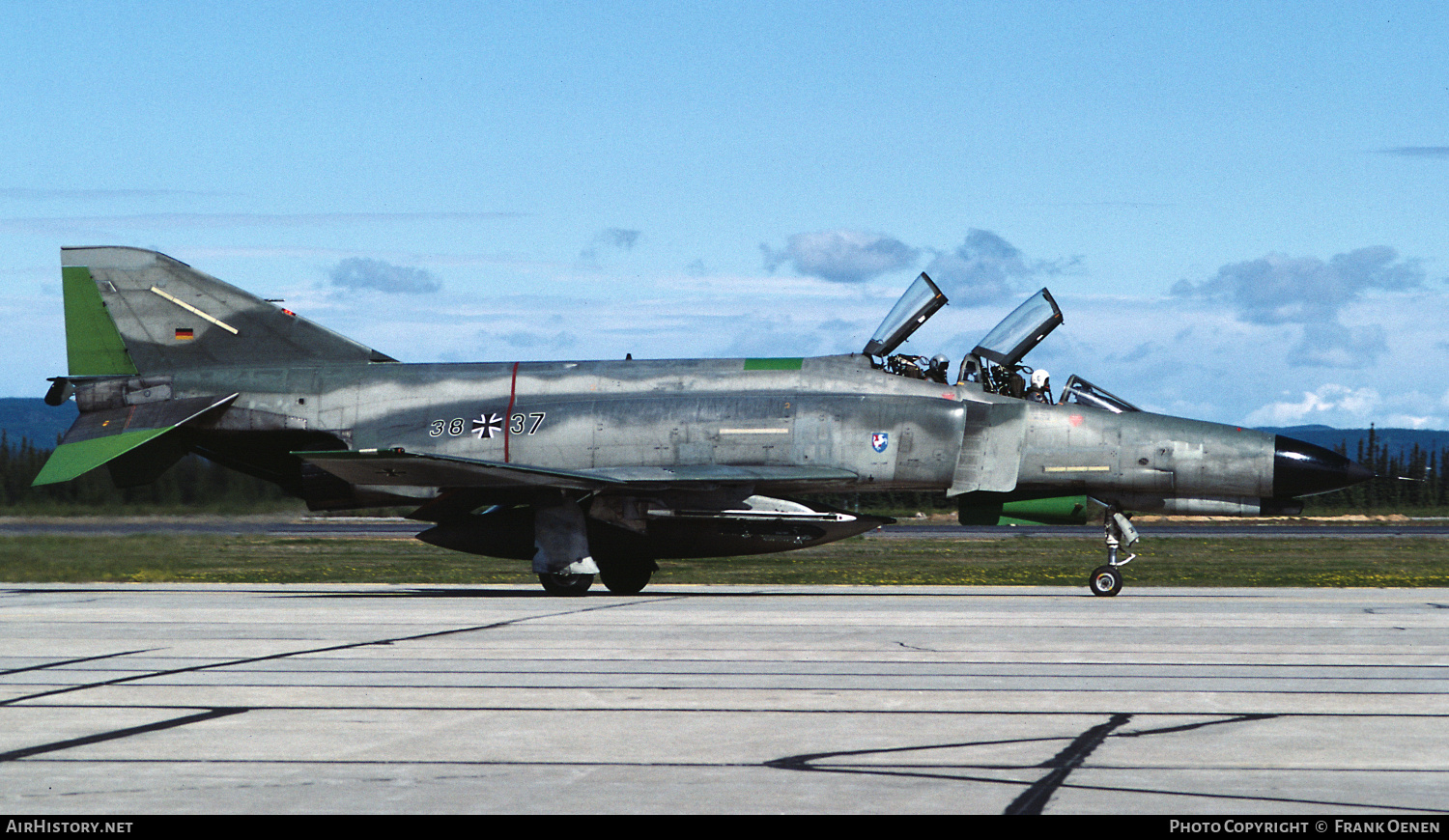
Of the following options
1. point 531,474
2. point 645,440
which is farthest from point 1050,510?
point 531,474

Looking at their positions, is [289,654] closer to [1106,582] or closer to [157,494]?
[1106,582]

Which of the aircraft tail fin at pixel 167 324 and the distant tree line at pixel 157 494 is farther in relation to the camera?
the distant tree line at pixel 157 494

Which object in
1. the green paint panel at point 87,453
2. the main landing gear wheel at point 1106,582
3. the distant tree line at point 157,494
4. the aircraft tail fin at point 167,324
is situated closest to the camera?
the main landing gear wheel at point 1106,582

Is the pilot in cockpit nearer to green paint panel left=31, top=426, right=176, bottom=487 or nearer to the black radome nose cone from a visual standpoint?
the black radome nose cone

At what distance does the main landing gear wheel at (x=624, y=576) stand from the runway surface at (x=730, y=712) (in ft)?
13.2

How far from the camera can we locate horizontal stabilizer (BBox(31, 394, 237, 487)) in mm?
19969

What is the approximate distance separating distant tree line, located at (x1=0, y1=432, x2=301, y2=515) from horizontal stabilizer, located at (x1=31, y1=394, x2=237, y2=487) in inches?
125

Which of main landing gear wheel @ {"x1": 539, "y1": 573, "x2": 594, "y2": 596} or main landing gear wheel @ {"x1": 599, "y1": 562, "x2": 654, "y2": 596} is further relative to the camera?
main landing gear wheel @ {"x1": 599, "y1": 562, "x2": 654, "y2": 596}

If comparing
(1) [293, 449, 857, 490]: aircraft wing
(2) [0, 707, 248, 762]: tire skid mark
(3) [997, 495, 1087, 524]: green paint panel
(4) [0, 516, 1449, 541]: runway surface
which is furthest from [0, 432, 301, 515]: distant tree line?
(2) [0, 707, 248, 762]: tire skid mark

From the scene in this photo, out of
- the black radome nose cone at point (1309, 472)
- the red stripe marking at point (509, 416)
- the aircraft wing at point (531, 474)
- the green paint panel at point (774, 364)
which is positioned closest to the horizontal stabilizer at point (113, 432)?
the aircraft wing at point (531, 474)

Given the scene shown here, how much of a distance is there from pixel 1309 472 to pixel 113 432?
1688cm

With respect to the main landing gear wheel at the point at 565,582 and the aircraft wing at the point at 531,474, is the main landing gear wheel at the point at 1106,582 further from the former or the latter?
the main landing gear wheel at the point at 565,582

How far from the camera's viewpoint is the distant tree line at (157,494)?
24.9m

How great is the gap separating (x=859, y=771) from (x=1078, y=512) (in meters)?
12.8
